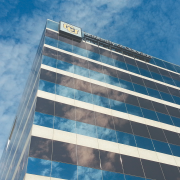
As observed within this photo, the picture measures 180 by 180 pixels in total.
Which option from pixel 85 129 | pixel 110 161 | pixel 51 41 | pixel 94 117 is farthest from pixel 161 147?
pixel 51 41

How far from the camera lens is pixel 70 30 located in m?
33.8

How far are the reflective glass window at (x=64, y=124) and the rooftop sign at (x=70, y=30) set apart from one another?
59.1 feet

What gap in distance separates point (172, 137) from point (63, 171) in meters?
17.1

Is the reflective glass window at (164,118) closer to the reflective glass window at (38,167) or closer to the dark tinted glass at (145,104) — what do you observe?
the dark tinted glass at (145,104)

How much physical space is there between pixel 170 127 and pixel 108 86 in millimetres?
11238

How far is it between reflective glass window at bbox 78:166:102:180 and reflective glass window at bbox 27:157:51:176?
10.3 feet

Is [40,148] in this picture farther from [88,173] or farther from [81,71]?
[81,71]

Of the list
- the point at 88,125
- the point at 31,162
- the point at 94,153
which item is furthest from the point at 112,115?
the point at 31,162

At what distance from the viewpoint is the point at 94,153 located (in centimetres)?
2009

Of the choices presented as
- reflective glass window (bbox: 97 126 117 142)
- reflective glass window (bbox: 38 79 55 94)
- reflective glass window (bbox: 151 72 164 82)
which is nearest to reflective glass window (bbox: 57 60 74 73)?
reflective glass window (bbox: 38 79 55 94)

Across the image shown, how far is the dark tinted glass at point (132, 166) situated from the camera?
20.3m

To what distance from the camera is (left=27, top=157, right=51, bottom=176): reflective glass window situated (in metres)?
16.2

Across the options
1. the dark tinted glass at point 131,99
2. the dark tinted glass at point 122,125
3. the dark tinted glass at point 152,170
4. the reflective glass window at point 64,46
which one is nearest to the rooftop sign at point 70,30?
the reflective glass window at point 64,46

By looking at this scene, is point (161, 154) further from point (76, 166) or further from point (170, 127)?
point (76, 166)
